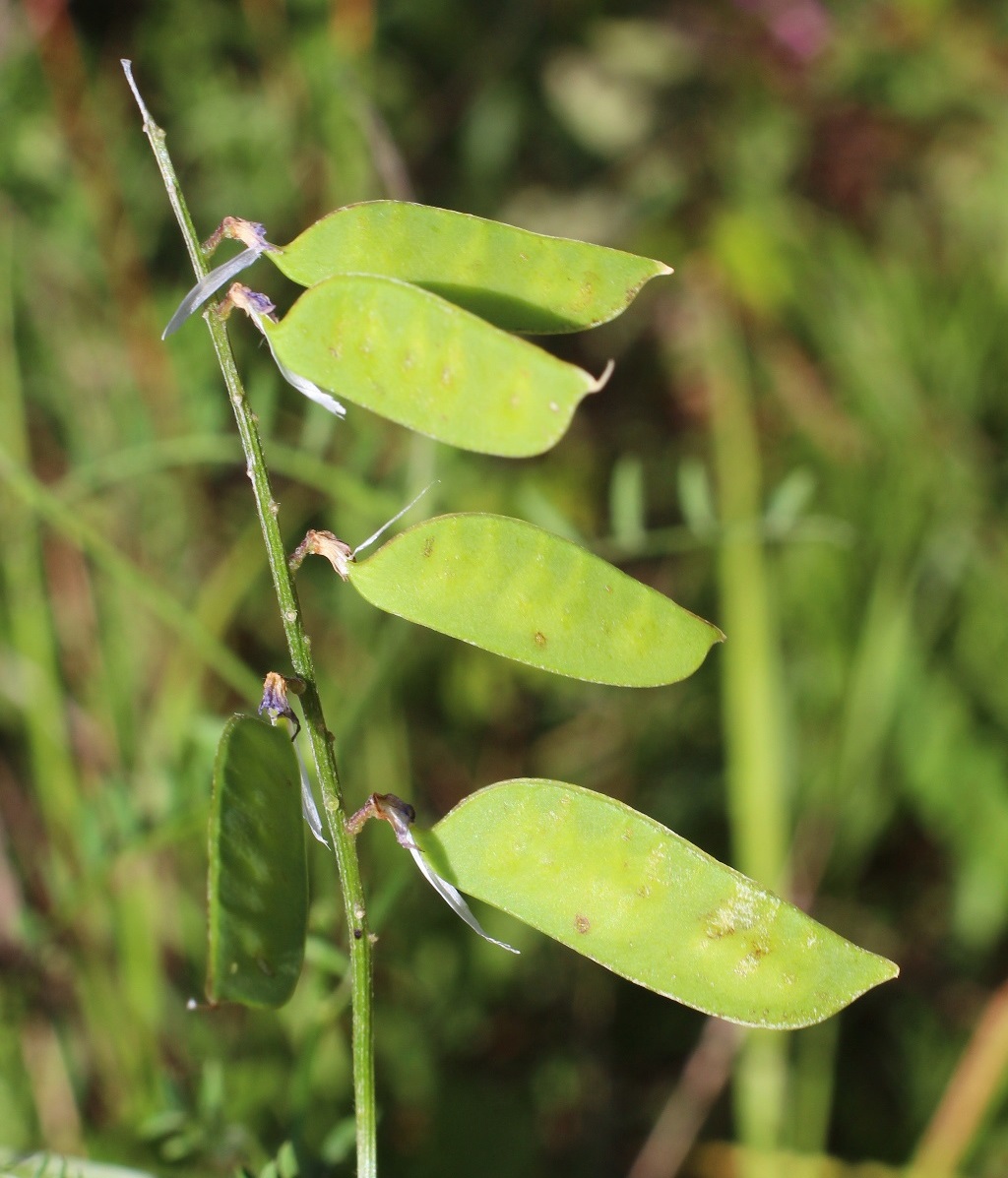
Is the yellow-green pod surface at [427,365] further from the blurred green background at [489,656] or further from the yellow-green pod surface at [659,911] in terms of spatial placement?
the blurred green background at [489,656]

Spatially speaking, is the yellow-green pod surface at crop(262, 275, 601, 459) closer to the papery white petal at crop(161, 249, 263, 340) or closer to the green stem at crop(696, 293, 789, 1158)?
the papery white petal at crop(161, 249, 263, 340)

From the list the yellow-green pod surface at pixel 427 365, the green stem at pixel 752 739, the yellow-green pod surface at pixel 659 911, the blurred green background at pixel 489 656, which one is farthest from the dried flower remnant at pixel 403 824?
the green stem at pixel 752 739

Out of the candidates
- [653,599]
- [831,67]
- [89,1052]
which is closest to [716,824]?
[89,1052]

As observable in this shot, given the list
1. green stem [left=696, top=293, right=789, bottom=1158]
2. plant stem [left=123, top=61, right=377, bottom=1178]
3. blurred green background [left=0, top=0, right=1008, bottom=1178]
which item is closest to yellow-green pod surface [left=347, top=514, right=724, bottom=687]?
plant stem [left=123, top=61, right=377, bottom=1178]

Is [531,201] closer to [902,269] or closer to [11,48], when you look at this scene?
[902,269]

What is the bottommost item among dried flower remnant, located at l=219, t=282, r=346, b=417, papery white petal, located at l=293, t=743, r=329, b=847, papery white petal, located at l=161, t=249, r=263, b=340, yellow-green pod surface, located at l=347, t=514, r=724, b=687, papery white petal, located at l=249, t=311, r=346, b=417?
papery white petal, located at l=293, t=743, r=329, b=847

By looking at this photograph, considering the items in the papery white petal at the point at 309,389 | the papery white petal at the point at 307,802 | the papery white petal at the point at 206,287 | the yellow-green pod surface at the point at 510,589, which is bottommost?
the papery white petal at the point at 307,802
